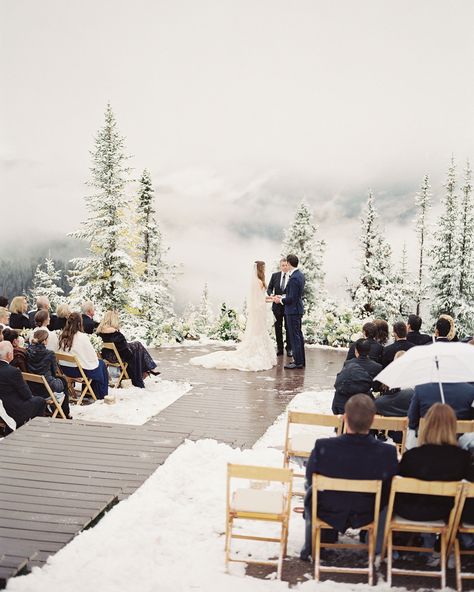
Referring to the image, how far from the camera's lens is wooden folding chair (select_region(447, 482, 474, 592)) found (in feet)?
13.0

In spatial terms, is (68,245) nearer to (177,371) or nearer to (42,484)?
(177,371)

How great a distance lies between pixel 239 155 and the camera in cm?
15812

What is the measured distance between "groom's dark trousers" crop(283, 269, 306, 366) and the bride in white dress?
Result: 0.55 meters

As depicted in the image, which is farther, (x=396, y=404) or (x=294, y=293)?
(x=294, y=293)

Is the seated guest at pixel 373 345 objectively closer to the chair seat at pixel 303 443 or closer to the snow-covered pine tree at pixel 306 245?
the chair seat at pixel 303 443

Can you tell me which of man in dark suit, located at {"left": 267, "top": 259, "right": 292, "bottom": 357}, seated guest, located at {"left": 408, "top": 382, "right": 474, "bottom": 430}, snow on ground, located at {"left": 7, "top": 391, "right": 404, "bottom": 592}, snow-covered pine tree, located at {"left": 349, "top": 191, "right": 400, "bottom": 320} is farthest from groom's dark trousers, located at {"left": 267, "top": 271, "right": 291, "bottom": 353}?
snow-covered pine tree, located at {"left": 349, "top": 191, "right": 400, "bottom": 320}

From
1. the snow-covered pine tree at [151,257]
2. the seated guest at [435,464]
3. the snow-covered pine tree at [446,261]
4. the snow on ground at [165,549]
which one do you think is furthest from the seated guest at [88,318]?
the snow-covered pine tree at [446,261]

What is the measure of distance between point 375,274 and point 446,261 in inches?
148

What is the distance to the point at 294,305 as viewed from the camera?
Answer: 11.7 meters

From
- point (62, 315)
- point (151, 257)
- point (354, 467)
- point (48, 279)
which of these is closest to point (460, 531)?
point (354, 467)

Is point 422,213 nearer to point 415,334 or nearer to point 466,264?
point 466,264

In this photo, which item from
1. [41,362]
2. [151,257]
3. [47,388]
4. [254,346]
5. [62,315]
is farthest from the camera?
[151,257]

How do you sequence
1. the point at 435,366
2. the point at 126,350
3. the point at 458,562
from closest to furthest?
the point at 458,562, the point at 435,366, the point at 126,350

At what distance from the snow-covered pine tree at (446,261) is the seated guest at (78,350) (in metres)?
28.0
